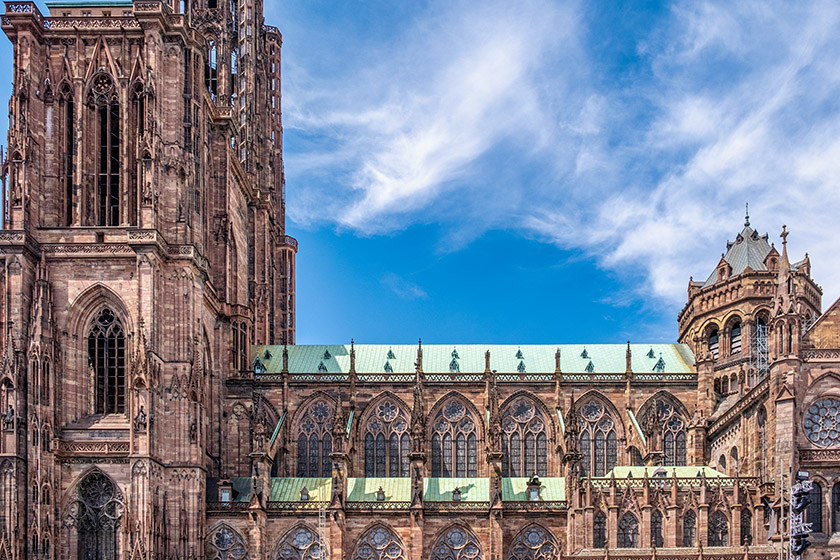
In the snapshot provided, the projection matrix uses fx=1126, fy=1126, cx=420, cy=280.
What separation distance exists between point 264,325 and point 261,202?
11251mm

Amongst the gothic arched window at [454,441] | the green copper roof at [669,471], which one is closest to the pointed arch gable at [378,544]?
the gothic arched window at [454,441]

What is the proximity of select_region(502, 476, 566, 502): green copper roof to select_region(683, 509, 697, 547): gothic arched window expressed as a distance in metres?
9.05

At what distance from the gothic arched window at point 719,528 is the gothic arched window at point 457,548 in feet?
51.0

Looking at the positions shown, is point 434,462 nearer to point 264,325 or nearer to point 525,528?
point 525,528

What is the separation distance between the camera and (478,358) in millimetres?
92688

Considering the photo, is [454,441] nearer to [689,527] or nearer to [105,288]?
[689,527]

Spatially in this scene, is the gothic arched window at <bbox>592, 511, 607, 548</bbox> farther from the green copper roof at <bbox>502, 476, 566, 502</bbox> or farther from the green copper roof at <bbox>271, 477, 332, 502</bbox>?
the green copper roof at <bbox>271, 477, 332, 502</bbox>

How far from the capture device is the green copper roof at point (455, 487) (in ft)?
258

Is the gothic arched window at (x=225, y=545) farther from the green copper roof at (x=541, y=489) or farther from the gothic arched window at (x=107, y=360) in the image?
the green copper roof at (x=541, y=489)

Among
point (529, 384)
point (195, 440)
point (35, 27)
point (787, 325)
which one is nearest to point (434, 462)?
point (529, 384)

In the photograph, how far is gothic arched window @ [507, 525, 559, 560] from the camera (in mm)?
76500

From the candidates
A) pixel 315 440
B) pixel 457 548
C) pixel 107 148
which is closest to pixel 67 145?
pixel 107 148

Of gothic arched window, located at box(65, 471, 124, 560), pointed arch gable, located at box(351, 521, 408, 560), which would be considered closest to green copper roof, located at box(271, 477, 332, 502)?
pointed arch gable, located at box(351, 521, 408, 560)

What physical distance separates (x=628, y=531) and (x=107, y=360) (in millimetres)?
35789
